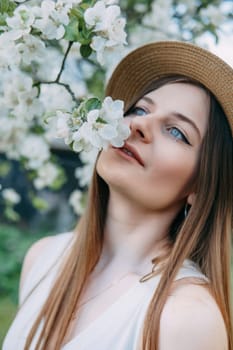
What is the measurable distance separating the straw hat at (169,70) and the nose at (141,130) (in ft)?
0.59

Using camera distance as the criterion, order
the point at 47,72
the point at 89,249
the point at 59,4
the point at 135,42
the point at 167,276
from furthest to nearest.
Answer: the point at 135,42 → the point at 47,72 → the point at 89,249 → the point at 167,276 → the point at 59,4

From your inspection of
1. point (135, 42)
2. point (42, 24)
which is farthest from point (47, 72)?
point (42, 24)

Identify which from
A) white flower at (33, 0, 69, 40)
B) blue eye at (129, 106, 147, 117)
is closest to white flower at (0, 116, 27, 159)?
blue eye at (129, 106, 147, 117)

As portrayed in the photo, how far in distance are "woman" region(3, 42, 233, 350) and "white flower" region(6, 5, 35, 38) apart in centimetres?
33

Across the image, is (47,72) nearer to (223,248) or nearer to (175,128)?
(175,128)

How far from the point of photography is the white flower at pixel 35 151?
101 inches

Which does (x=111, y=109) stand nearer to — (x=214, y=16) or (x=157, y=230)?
(x=157, y=230)

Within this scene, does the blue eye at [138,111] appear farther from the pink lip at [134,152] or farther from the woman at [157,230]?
the pink lip at [134,152]

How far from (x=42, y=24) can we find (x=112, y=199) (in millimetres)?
504

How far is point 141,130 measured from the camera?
164 cm

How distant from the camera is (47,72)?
242cm

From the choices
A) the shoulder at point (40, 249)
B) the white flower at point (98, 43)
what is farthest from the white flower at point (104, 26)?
the shoulder at point (40, 249)

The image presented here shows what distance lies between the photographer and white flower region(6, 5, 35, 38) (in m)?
1.44

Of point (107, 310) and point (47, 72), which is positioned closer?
point (107, 310)
